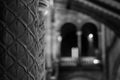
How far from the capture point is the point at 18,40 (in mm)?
1429

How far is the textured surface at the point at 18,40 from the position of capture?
1408 mm

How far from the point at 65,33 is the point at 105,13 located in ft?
49.4

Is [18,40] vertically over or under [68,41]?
under

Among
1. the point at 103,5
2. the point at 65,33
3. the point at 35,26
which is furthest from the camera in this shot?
the point at 65,33

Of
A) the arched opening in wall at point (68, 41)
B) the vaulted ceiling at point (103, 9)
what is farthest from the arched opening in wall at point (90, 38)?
the vaulted ceiling at point (103, 9)

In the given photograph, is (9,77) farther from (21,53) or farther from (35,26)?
(35,26)

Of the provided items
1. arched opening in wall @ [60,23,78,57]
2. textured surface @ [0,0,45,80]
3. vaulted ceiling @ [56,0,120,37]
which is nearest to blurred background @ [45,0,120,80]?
arched opening in wall @ [60,23,78,57]

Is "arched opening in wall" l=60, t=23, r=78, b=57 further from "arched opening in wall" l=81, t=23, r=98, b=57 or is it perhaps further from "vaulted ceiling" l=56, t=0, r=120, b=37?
"vaulted ceiling" l=56, t=0, r=120, b=37

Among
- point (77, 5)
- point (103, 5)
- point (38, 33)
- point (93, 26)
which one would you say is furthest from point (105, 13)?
point (93, 26)

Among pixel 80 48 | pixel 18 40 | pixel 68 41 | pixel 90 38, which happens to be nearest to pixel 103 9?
pixel 18 40

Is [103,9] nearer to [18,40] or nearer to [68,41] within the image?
[18,40]

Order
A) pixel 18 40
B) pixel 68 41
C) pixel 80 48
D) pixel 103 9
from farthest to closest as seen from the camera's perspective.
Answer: pixel 68 41 → pixel 80 48 → pixel 103 9 → pixel 18 40

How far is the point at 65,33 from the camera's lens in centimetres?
2625

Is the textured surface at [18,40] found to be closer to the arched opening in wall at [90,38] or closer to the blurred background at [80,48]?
the blurred background at [80,48]
